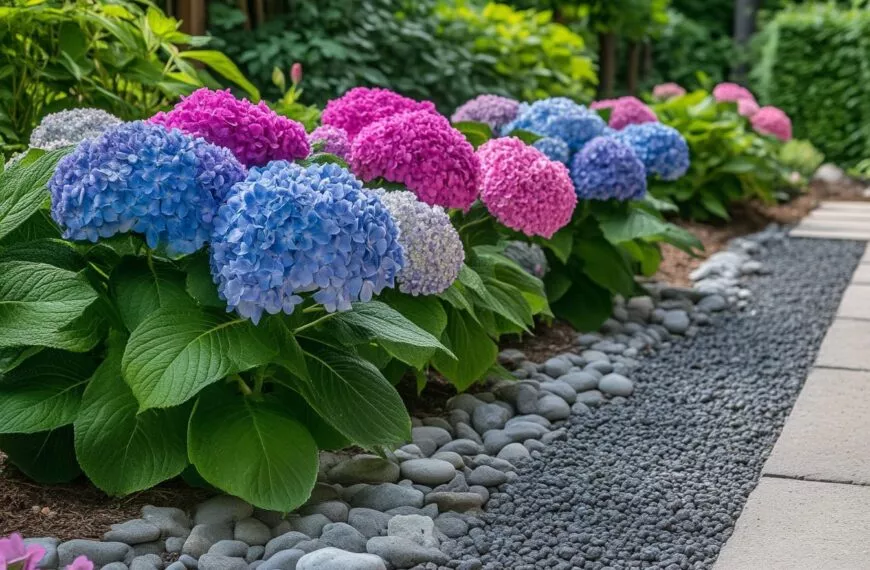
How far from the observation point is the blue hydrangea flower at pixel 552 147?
3.58m

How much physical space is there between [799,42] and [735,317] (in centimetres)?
627

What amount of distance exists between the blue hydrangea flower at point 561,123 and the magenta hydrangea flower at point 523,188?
67 centimetres

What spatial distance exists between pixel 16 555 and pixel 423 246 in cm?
113

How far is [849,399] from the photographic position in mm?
3115

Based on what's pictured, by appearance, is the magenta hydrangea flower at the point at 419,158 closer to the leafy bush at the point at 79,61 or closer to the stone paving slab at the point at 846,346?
the leafy bush at the point at 79,61

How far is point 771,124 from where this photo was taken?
683 cm

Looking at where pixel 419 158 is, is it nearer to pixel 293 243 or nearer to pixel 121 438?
pixel 293 243

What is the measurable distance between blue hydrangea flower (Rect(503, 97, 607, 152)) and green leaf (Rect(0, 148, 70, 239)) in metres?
1.93

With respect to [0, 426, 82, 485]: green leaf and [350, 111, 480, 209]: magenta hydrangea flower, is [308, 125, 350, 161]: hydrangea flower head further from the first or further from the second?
[0, 426, 82, 485]: green leaf

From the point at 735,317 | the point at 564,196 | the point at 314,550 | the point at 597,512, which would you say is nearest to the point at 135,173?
the point at 314,550

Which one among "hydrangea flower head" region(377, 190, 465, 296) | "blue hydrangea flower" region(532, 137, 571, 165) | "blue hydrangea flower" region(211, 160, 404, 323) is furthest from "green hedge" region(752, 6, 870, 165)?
"blue hydrangea flower" region(211, 160, 404, 323)

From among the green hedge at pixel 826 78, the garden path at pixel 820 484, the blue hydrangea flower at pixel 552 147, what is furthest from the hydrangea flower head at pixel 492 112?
the green hedge at pixel 826 78

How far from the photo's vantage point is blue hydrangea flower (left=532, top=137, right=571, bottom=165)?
11.8 ft

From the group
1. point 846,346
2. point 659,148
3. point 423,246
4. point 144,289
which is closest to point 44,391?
point 144,289
